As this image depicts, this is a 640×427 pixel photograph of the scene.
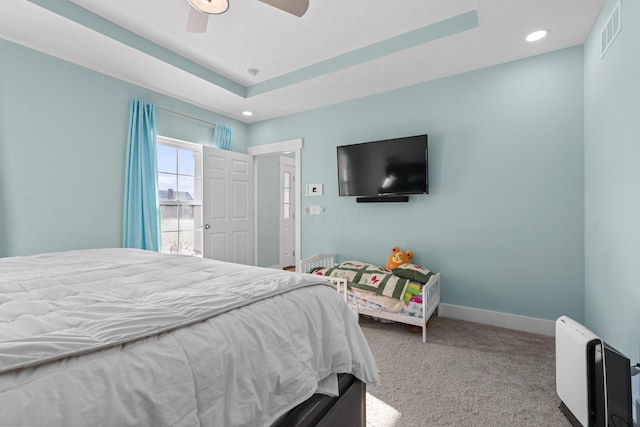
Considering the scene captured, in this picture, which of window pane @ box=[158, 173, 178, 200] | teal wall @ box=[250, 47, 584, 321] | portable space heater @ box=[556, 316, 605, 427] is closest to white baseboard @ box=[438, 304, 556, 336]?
teal wall @ box=[250, 47, 584, 321]

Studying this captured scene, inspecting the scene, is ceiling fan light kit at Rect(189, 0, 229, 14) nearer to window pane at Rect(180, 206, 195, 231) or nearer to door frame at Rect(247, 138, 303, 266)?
door frame at Rect(247, 138, 303, 266)

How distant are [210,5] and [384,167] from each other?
87.5 inches

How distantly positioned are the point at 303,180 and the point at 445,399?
305 cm

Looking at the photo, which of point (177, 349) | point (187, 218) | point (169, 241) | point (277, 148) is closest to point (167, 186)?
point (187, 218)

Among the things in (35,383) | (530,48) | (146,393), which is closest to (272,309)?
(146,393)

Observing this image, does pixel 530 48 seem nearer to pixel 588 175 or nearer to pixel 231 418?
pixel 588 175

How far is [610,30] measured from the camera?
1.87m

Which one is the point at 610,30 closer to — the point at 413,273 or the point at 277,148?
the point at 413,273

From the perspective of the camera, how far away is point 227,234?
420 centimetres

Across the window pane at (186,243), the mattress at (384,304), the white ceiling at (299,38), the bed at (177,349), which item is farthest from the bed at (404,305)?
the white ceiling at (299,38)

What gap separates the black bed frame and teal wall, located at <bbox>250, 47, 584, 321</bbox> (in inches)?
82.8

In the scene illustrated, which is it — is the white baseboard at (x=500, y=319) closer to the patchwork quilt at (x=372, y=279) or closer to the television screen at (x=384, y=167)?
the patchwork quilt at (x=372, y=279)

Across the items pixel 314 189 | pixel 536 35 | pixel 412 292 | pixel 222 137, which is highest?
pixel 536 35

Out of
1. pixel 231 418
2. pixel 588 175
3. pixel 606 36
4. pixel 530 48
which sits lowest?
pixel 231 418
